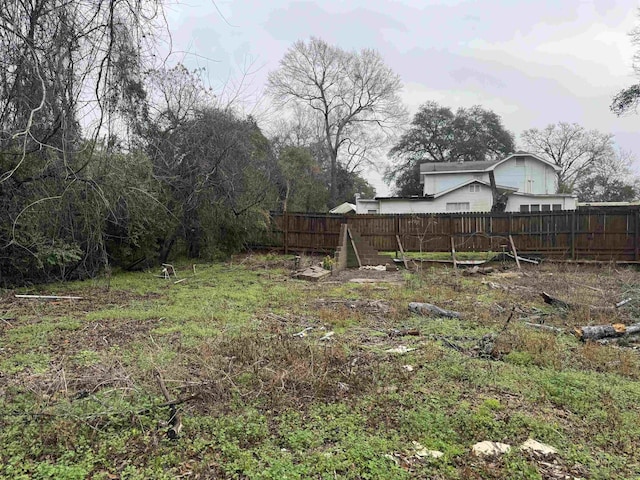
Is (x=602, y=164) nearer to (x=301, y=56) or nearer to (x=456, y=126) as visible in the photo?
(x=456, y=126)

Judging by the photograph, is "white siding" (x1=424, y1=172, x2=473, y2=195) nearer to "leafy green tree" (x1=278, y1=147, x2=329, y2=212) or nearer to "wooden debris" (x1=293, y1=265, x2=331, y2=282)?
"leafy green tree" (x1=278, y1=147, x2=329, y2=212)

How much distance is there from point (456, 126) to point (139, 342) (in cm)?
3318

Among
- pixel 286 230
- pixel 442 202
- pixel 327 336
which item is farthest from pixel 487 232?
pixel 327 336

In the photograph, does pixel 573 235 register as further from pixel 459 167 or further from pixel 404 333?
pixel 459 167

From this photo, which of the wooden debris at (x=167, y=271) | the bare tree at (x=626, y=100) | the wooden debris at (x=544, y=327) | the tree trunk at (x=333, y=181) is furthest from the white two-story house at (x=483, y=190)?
the wooden debris at (x=544, y=327)

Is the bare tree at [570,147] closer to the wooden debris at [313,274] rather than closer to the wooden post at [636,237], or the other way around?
the wooden post at [636,237]

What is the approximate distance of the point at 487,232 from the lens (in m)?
13.0

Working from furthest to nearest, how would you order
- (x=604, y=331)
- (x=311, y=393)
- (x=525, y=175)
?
(x=525, y=175), (x=604, y=331), (x=311, y=393)

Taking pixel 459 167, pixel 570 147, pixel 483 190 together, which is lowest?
pixel 483 190

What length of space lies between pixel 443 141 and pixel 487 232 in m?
22.2

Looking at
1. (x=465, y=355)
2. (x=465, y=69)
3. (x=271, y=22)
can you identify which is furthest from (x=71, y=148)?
(x=465, y=69)

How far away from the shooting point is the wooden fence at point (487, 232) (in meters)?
11.7

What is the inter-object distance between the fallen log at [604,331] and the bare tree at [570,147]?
31605 mm

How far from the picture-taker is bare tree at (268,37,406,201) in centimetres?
2634
